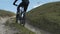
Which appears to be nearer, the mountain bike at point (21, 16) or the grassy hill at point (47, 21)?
the mountain bike at point (21, 16)

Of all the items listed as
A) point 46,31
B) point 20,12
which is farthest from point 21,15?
point 46,31

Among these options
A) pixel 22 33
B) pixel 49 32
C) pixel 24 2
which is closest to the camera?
pixel 22 33

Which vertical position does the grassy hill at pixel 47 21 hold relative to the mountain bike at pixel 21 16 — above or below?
below

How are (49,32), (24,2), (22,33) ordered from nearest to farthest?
1. (22,33)
2. (24,2)
3. (49,32)

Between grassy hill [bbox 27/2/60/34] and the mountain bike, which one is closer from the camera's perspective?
the mountain bike

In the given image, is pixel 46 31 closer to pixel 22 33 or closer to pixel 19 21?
pixel 19 21

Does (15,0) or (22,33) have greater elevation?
(15,0)

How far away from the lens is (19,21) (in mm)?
24203

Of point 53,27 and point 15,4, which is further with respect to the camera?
point 53,27

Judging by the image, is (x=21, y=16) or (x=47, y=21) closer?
(x=21, y=16)

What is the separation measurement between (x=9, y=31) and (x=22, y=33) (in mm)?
1094

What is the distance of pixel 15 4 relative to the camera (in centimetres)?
2406

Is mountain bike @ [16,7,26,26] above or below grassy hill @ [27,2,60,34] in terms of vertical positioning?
above

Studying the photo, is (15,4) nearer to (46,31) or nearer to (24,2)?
(24,2)
